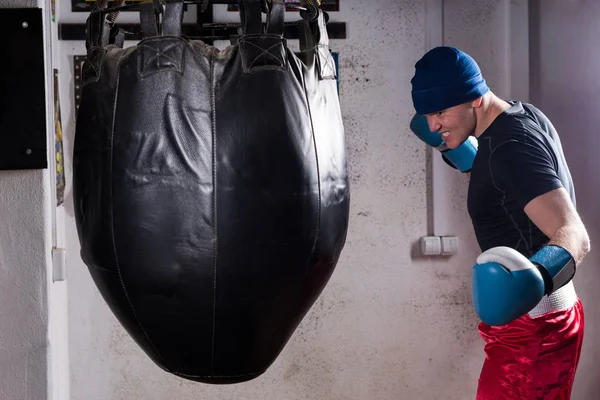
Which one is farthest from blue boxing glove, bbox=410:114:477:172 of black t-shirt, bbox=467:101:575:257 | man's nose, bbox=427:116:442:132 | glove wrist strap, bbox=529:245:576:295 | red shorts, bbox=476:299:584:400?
glove wrist strap, bbox=529:245:576:295

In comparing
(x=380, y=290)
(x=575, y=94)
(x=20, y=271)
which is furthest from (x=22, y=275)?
(x=575, y=94)

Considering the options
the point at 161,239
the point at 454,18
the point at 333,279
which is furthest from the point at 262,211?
the point at 454,18

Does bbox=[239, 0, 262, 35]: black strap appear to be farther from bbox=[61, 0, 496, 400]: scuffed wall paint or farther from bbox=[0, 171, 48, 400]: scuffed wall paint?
bbox=[61, 0, 496, 400]: scuffed wall paint

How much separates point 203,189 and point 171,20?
0.29 m

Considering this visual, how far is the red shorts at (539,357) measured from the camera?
2.10 metres

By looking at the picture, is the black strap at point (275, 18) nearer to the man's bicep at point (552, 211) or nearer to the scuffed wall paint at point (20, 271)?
the man's bicep at point (552, 211)

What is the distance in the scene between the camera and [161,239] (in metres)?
1.14

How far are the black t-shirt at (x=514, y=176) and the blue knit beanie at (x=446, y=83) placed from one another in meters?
0.14

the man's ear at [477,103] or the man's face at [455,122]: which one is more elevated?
the man's ear at [477,103]

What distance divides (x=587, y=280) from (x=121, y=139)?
2866 mm

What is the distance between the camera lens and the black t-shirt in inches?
70.7

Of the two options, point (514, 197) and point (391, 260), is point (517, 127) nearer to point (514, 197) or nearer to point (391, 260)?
point (514, 197)

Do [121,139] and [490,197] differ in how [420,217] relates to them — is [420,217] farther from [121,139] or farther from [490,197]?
[121,139]

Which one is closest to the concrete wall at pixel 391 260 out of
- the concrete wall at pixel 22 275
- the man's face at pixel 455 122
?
the concrete wall at pixel 22 275
